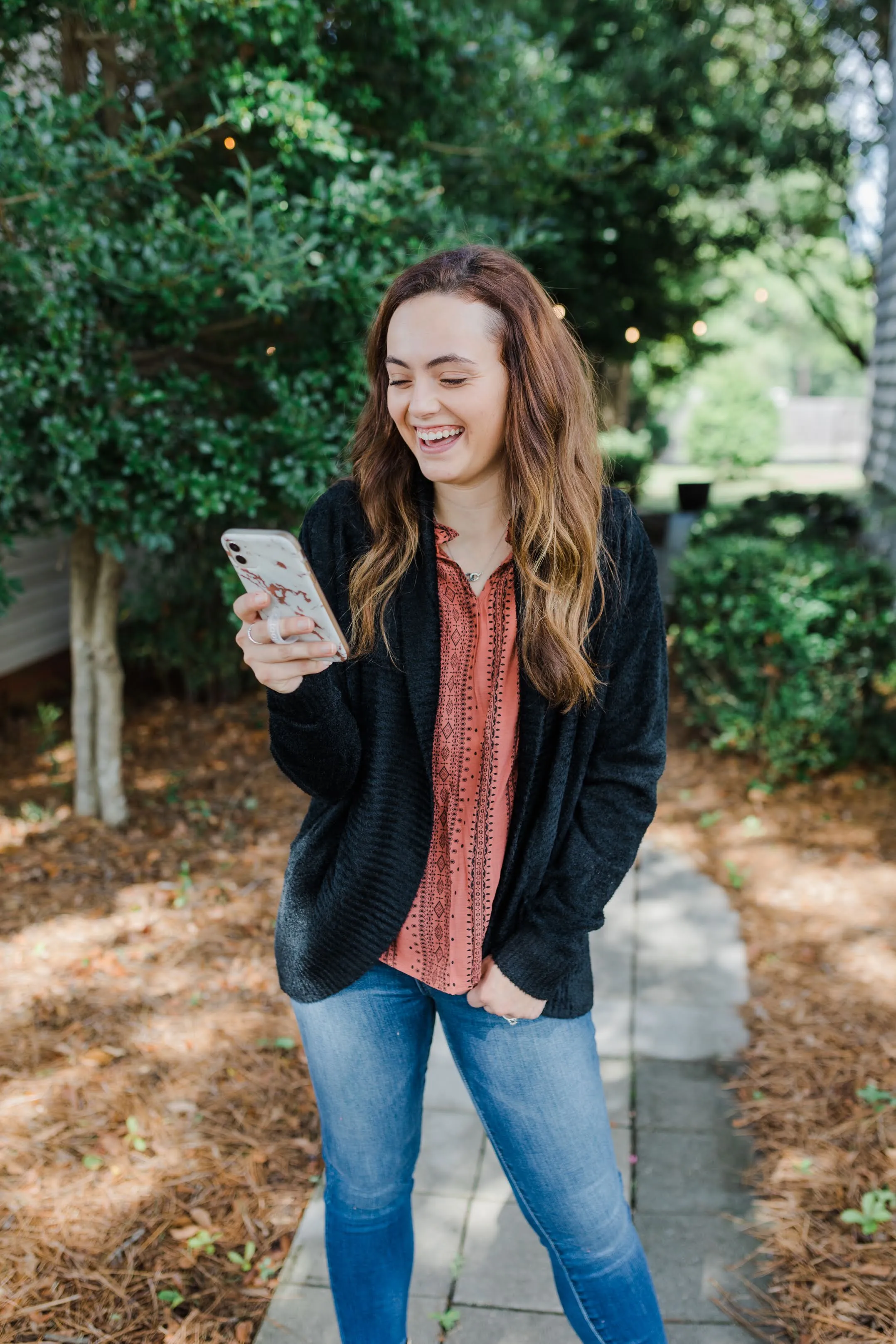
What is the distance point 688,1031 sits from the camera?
3.18 metres

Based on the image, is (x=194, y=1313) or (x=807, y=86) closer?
(x=194, y=1313)

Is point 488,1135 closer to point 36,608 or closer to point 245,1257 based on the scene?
point 245,1257

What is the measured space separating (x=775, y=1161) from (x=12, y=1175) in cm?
192

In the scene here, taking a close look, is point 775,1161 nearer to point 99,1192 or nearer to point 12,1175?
point 99,1192

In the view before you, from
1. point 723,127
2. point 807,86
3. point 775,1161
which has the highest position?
point 807,86

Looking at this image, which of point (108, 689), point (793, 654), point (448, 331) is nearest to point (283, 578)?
point (448, 331)

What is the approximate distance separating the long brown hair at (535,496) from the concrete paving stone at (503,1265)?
4.61ft

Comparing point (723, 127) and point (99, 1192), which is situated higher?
point (723, 127)

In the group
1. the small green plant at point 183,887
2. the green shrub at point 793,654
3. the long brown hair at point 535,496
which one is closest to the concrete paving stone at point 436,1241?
the long brown hair at point 535,496

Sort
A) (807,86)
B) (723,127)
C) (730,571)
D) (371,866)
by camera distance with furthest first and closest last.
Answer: (807,86) < (723,127) < (730,571) < (371,866)

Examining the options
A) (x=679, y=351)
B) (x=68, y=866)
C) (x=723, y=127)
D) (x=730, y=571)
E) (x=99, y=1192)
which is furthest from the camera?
(x=679, y=351)

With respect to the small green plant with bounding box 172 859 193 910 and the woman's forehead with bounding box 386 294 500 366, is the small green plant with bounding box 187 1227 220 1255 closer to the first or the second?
the small green plant with bounding box 172 859 193 910

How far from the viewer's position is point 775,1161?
260 cm

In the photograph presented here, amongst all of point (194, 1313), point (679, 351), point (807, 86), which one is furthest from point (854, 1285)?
point (679, 351)
